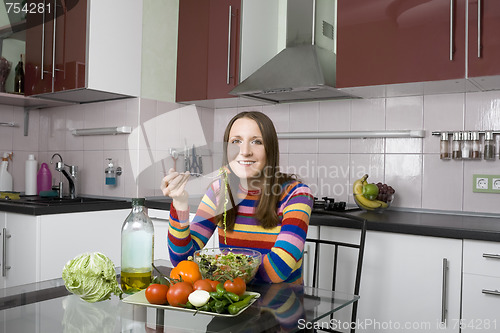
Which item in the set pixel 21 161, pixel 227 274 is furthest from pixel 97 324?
pixel 21 161

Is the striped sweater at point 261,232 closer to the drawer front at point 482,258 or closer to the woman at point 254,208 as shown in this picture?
the woman at point 254,208

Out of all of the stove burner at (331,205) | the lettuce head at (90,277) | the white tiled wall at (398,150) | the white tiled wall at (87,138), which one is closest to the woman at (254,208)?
the lettuce head at (90,277)

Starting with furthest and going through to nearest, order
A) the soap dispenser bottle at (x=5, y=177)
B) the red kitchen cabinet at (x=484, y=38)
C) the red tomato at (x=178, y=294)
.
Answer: the soap dispenser bottle at (x=5, y=177) → the red kitchen cabinet at (x=484, y=38) → the red tomato at (x=178, y=294)

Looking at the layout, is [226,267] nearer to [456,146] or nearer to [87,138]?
[456,146]

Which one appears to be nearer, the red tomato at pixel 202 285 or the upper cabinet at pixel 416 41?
the red tomato at pixel 202 285

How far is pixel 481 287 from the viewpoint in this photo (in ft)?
5.84

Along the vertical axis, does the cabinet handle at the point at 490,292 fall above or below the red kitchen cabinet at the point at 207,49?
below

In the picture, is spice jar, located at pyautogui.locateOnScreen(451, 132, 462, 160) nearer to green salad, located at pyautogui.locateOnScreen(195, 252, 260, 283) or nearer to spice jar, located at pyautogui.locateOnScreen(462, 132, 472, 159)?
spice jar, located at pyautogui.locateOnScreen(462, 132, 472, 159)

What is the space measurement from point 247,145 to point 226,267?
0.48 meters

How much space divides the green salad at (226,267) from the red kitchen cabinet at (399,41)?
142cm

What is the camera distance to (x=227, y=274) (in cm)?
109

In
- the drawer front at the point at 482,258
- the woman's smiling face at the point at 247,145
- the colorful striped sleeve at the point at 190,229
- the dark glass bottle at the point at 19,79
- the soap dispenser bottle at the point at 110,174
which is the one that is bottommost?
the drawer front at the point at 482,258

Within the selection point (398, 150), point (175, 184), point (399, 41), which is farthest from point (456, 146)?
point (175, 184)

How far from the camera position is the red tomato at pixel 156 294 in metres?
0.98
